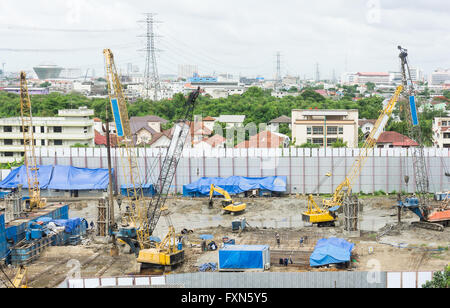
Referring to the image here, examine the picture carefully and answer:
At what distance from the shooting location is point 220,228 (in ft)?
87.1

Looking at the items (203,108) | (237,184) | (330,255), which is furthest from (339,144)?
(203,108)

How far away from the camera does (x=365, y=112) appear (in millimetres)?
74438

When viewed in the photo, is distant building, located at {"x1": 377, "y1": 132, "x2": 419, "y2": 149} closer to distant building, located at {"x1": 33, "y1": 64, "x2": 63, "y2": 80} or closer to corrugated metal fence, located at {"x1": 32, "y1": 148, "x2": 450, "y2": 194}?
corrugated metal fence, located at {"x1": 32, "y1": 148, "x2": 450, "y2": 194}

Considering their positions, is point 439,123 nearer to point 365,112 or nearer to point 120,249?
point 365,112

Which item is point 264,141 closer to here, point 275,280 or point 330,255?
point 330,255

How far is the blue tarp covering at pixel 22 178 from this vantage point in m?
34.4

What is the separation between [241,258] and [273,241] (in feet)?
16.8

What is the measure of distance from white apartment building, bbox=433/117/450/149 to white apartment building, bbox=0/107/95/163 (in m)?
34.5

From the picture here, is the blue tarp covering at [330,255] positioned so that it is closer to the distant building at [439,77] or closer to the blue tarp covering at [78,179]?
the blue tarp covering at [78,179]

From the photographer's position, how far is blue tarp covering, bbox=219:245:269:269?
18969 millimetres

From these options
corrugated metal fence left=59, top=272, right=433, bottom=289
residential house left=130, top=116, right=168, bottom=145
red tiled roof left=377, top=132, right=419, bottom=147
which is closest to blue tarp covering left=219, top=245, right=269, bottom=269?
corrugated metal fence left=59, top=272, right=433, bottom=289

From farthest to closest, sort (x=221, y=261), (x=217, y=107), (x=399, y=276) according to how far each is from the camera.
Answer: (x=217, y=107)
(x=221, y=261)
(x=399, y=276)

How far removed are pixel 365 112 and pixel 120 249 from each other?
58.2m
